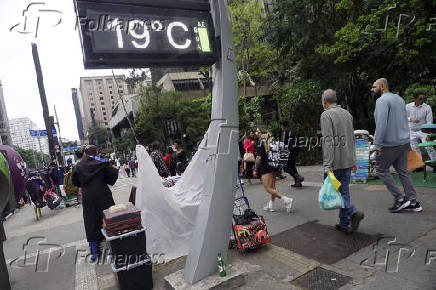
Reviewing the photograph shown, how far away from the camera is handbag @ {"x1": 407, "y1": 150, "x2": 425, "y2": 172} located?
488 centimetres

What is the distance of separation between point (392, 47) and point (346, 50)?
5.42 ft

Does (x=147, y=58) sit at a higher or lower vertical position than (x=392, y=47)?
lower

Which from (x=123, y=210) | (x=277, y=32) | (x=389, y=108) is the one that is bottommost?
(x=123, y=210)

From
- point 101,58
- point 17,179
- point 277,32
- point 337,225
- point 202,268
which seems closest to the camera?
point 101,58

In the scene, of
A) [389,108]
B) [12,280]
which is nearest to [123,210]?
[12,280]

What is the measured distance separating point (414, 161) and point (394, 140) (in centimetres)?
92

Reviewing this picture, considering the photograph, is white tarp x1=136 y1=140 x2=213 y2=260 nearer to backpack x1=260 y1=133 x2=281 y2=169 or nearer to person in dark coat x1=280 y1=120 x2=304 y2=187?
backpack x1=260 y1=133 x2=281 y2=169

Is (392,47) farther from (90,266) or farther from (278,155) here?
(90,266)

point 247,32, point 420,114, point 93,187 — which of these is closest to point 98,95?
point 247,32

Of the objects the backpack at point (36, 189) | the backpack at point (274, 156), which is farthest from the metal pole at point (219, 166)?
the backpack at point (36, 189)

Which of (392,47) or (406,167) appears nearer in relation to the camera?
(406,167)

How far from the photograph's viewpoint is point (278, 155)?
5.53 metres

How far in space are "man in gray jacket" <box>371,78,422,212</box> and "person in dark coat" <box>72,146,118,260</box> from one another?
423 cm

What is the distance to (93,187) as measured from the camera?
185 inches
